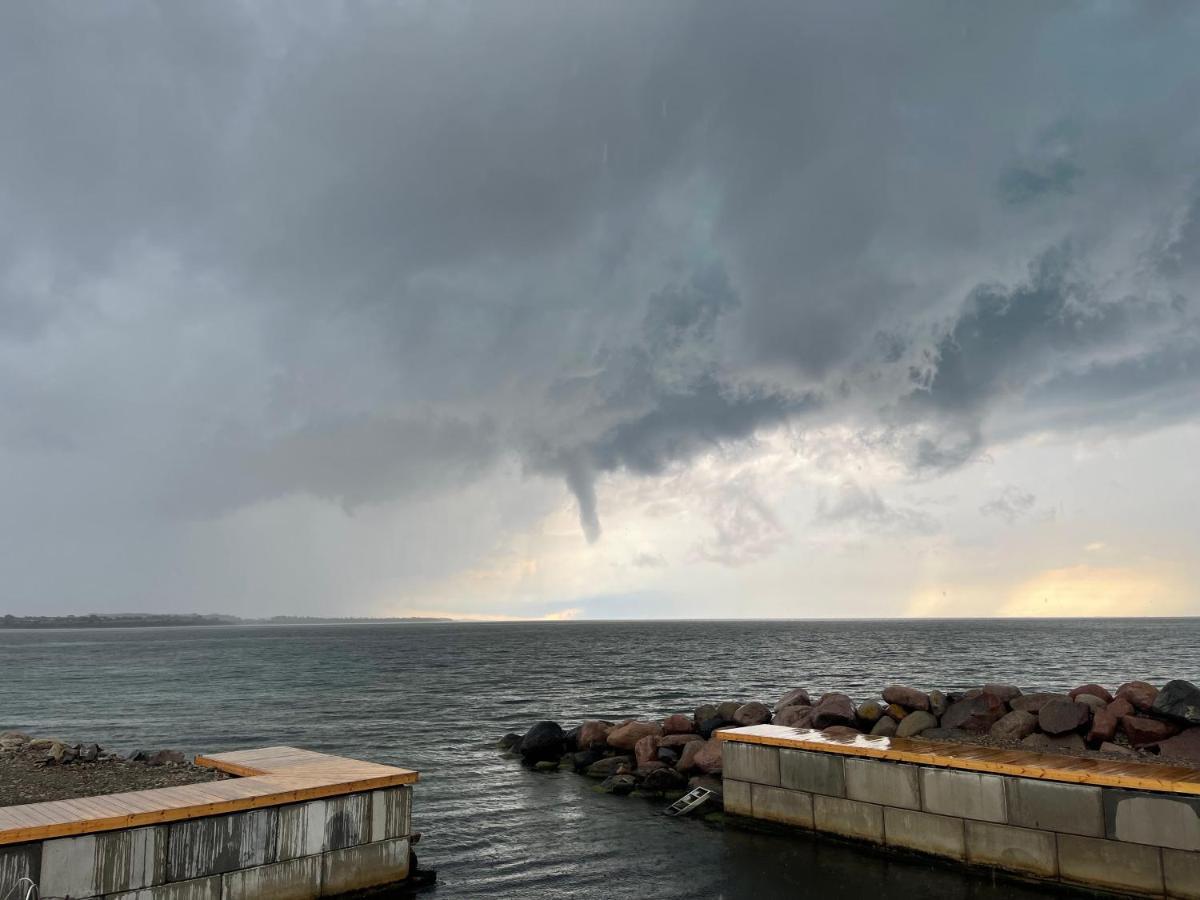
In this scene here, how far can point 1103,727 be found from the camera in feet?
54.9

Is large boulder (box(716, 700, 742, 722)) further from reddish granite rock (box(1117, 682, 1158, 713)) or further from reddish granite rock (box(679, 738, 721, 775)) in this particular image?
reddish granite rock (box(1117, 682, 1158, 713))

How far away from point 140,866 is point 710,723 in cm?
1691

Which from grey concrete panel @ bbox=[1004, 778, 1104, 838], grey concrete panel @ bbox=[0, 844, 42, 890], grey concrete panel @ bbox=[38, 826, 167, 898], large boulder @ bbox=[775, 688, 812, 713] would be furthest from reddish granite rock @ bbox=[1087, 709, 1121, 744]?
grey concrete panel @ bbox=[0, 844, 42, 890]

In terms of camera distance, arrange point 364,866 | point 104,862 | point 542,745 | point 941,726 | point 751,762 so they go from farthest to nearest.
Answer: point 542,745 < point 941,726 < point 751,762 < point 364,866 < point 104,862

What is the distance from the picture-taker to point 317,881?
11500mm

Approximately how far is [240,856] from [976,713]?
1536 centimetres

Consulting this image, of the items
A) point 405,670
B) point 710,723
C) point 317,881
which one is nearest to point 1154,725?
point 710,723

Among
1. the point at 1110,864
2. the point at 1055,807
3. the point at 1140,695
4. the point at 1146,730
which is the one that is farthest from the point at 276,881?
the point at 1140,695

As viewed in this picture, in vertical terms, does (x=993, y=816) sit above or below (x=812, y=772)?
below

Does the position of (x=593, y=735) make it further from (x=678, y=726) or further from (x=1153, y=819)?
(x=1153, y=819)

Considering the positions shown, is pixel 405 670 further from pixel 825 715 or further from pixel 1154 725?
pixel 1154 725

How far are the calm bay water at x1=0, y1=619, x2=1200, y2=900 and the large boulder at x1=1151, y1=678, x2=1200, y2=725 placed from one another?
21.7ft

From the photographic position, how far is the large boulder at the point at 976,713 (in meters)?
18.0

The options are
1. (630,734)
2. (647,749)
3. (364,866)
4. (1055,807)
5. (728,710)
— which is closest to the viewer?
(364,866)
